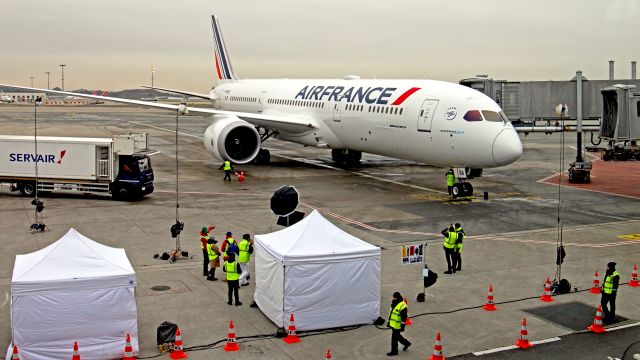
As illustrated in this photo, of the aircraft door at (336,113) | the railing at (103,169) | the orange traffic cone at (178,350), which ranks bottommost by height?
the orange traffic cone at (178,350)

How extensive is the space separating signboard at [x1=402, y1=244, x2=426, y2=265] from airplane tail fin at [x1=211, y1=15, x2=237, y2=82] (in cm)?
4234

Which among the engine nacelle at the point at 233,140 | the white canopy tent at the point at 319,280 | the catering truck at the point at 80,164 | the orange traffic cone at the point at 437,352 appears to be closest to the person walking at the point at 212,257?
the white canopy tent at the point at 319,280

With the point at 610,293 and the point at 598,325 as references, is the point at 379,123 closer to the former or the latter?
the point at 610,293

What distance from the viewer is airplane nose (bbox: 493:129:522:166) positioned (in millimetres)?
29438

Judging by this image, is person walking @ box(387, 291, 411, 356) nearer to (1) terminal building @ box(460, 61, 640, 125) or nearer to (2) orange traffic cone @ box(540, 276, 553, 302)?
(2) orange traffic cone @ box(540, 276, 553, 302)

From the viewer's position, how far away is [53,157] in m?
31.1

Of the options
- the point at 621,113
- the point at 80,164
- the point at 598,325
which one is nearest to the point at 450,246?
the point at 598,325

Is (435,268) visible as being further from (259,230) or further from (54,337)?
(54,337)

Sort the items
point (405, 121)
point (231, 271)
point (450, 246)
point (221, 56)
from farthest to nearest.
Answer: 1. point (221, 56)
2. point (405, 121)
3. point (450, 246)
4. point (231, 271)

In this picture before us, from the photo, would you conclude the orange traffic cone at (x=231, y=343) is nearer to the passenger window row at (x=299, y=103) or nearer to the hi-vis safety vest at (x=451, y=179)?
the hi-vis safety vest at (x=451, y=179)

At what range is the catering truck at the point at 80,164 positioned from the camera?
3078cm

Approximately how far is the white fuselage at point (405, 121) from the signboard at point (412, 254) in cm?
1297

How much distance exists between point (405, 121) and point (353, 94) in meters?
5.85

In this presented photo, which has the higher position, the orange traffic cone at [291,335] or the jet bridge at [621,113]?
the jet bridge at [621,113]
